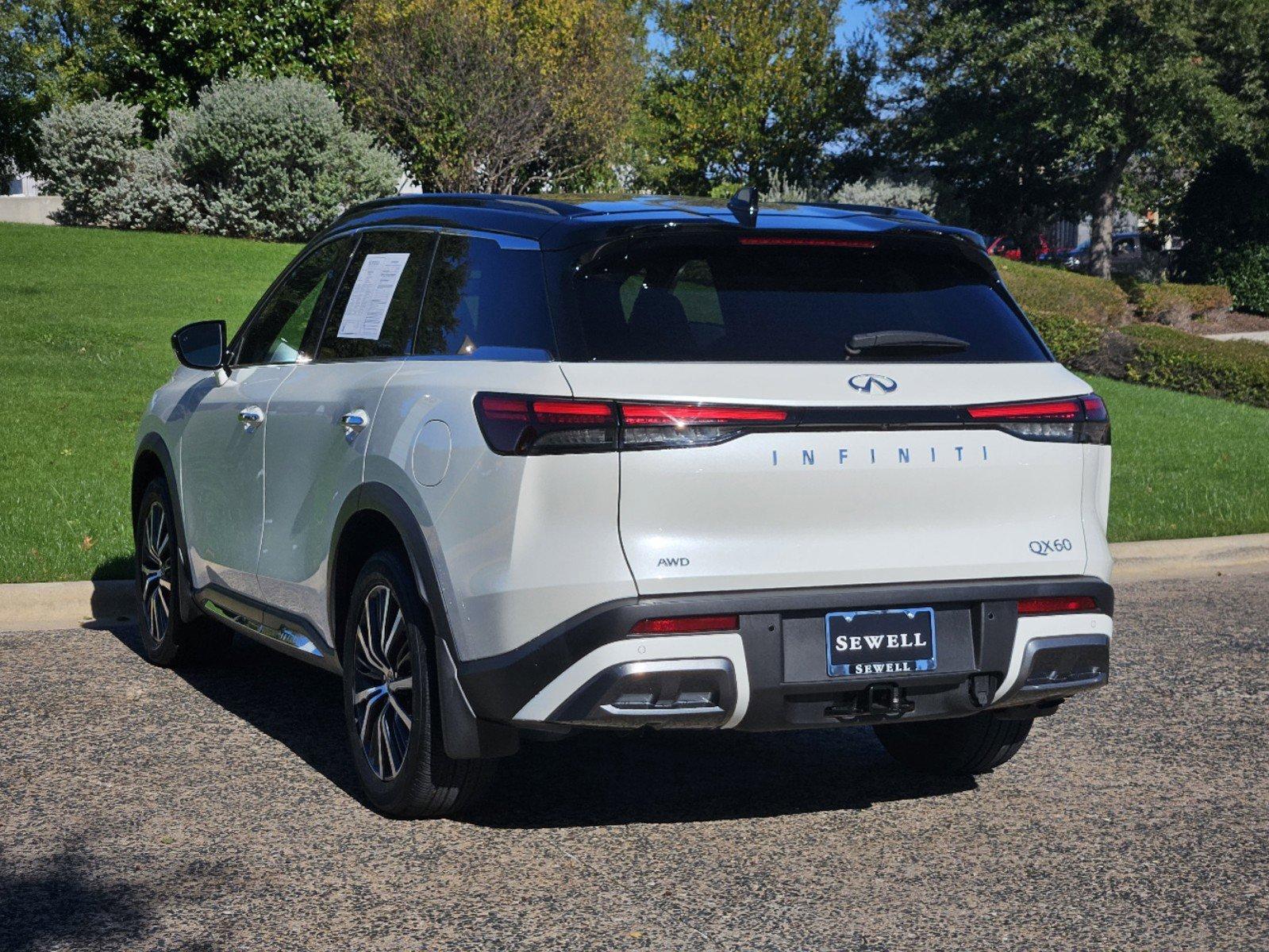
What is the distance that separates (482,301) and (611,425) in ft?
2.57

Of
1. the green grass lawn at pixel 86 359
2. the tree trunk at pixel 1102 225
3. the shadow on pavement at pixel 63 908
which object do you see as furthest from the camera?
the tree trunk at pixel 1102 225

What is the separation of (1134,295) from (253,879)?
30071 millimetres

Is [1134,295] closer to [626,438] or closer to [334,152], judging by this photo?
[334,152]

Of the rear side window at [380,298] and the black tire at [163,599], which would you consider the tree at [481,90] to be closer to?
the black tire at [163,599]

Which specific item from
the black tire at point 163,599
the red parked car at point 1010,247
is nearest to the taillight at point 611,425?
the black tire at point 163,599

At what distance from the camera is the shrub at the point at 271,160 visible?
2888 cm

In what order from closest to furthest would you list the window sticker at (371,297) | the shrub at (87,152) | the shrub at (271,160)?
the window sticker at (371,297) < the shrub at (271,160) < the shrub at (87,152)

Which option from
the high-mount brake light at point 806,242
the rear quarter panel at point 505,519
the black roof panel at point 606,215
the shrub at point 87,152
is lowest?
the rear quarter panel at point 505,519

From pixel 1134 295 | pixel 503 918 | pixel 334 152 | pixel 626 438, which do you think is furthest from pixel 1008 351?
pixel 1134 295

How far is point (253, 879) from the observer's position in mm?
4410

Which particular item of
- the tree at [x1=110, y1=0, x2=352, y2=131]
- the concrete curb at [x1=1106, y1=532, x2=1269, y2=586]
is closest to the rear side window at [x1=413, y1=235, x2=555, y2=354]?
the concrete curb at [x1=1106, y1=532, x2=1269, y2=586]

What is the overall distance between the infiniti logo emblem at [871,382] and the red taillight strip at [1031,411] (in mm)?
244

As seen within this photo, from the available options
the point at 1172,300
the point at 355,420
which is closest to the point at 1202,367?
the point at 1172,300

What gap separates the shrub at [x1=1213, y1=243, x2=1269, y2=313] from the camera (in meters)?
39.8
